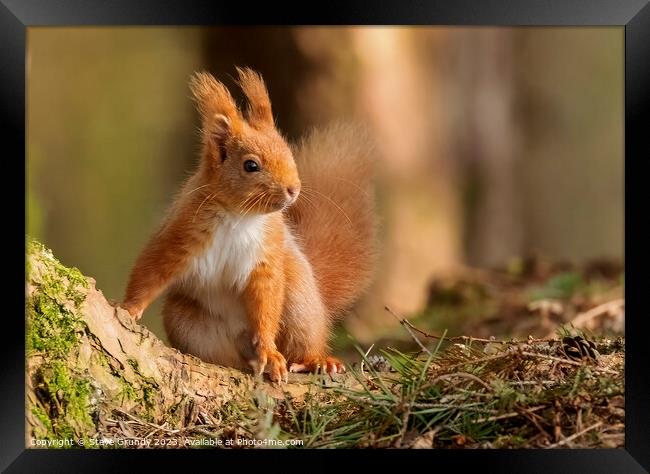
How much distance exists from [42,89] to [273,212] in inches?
27.3

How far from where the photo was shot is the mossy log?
161 centimetres

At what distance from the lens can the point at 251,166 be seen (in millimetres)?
1947

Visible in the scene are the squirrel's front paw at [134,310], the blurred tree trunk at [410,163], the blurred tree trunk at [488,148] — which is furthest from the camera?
the blurred tree trunk at [488,148]

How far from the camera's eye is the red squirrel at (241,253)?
6.43ft

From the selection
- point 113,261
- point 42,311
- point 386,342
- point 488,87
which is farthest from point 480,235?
point 42,311

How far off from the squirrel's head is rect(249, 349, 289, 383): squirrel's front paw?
384mm

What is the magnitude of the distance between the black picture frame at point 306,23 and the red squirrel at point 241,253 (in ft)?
1.26

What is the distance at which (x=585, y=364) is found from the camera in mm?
1693

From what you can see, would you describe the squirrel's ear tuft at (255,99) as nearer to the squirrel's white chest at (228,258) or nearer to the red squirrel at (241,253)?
the red squirrel at (241,253)

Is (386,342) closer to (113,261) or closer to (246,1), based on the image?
(113,261)

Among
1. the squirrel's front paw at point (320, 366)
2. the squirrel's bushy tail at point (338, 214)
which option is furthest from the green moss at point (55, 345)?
the squirrel's bushy tail at point (338, 214)

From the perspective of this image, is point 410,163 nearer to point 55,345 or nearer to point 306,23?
point 306,23

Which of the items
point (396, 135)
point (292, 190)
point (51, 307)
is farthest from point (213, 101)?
point (396, 135)

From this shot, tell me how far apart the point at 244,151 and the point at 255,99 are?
0.57 ft
